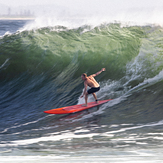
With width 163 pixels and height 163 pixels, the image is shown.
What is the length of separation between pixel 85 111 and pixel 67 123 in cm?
104

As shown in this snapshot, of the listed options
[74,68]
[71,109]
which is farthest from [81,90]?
[71,109]

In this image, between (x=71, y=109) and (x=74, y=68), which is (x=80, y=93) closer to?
(x=71, y=109)

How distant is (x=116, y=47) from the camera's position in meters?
10.6

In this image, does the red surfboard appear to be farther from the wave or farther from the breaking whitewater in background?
the wave

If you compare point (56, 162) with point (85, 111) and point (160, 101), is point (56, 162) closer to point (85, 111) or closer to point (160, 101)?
point (85, 111)

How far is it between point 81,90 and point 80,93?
19 centimetres

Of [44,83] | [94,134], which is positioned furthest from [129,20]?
[94,134]

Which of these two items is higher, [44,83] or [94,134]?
[44,83]

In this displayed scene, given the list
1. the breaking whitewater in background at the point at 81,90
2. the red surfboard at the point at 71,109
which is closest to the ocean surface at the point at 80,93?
the breaking whitewater in background at the point at 81,90

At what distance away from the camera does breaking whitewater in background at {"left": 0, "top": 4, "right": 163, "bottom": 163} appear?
14.1 ft

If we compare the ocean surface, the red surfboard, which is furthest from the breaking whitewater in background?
the red surfboard

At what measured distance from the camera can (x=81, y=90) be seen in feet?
28.9

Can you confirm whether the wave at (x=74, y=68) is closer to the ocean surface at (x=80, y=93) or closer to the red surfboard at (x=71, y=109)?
the ocean surface at (x=80, y=93)

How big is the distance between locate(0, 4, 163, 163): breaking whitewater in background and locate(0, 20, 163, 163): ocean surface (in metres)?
0.01
